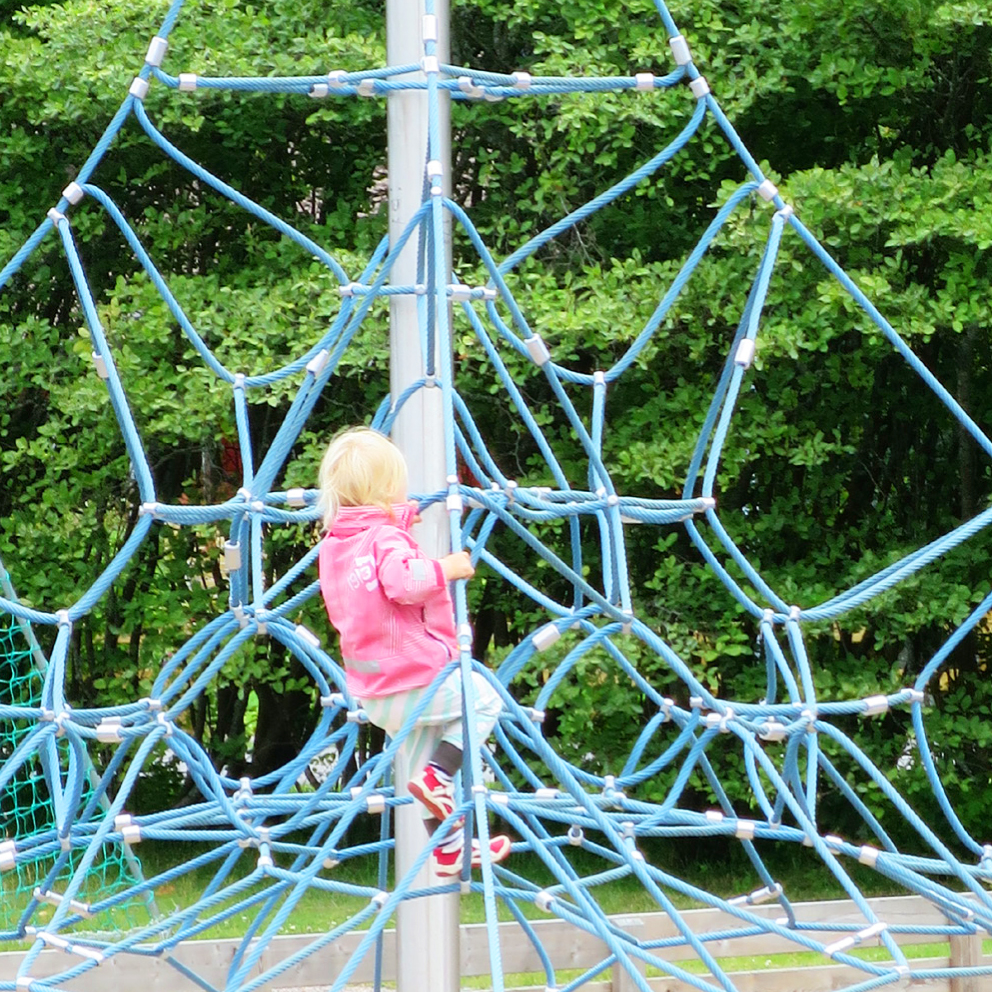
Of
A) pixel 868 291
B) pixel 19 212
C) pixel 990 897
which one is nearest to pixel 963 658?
pixel 868 291

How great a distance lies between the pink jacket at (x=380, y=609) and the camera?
2098 mm

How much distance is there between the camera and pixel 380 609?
2.12 meters

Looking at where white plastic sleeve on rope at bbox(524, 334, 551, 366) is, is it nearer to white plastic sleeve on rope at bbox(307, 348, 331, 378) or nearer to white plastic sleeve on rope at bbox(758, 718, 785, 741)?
white plastic sleeve on rope at bbox(307, 348, 331, 378)

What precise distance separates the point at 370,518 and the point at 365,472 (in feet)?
0.23

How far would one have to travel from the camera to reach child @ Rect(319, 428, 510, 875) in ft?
6.88

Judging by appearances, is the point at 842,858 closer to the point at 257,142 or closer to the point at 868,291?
Result: the point at 868,291

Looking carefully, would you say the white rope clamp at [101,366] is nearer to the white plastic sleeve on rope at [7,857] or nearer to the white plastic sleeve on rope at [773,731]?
the white plastic sleeve on rope at [7,857]

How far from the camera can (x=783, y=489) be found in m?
4.69

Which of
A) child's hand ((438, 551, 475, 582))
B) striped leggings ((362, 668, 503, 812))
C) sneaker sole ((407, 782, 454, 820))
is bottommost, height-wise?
sneaker sole ((407, 782, 454, 820))

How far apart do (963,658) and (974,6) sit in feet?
6.82

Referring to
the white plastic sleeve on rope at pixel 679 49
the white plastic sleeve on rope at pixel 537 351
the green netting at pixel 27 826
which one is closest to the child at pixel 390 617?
the white plastic sleeve on rope at pixel 537 351

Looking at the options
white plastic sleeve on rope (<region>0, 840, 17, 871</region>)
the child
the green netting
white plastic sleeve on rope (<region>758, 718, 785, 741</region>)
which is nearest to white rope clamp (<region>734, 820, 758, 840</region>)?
white plastic sleeve on rope (<region>758, 718, 785, 741</region>)

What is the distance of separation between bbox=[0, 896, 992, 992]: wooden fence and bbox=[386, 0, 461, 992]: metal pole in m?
0.81

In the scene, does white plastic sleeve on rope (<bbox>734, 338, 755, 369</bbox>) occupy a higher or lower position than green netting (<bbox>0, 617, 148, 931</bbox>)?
higher
